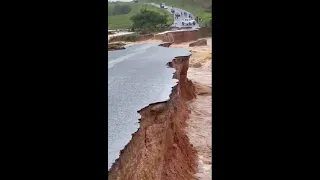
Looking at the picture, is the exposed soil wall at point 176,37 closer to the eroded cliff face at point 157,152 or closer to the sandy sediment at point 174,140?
the sandy sediment at point 174,140

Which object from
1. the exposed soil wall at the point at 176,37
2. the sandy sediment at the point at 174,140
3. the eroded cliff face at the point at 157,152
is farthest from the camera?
the exposed soil wall at the point at 176,37

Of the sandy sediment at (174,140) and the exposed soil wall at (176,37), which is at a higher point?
the exposed soil wall at (176,37)

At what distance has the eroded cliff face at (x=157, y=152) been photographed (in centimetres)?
288

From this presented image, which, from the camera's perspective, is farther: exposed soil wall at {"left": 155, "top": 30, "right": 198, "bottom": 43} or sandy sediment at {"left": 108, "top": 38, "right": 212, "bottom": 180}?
exposed soil wall at {"left": 155, "top": 30, "right": 198, "bottom": 43}

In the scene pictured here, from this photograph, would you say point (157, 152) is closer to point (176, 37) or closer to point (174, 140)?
point (174, 140)

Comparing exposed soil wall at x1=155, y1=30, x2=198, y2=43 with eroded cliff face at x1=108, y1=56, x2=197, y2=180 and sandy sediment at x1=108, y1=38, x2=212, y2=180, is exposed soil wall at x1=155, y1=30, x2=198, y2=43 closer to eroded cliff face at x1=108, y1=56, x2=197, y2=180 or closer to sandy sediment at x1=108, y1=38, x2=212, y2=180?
sandy sediment at x1=108, y1=38, x2=212, y2=180

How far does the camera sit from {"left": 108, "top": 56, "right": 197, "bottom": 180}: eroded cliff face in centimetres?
288

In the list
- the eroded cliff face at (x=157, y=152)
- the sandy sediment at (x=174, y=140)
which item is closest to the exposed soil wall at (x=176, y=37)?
the sandy sediment at (x=174, y=140)

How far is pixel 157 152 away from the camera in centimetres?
399

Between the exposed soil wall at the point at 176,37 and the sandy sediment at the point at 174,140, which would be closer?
the sandy sediment at the point at 174,140

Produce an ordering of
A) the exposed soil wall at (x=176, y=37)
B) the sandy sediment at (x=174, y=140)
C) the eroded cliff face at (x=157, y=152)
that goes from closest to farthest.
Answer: the eroded cliff face at (x=157, y=152) → the sandy sediment at (x=174, y=140) → the exposed soil wall at (x=176, y=37)

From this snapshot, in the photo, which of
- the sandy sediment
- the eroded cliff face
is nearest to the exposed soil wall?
the sandy sediment
